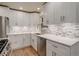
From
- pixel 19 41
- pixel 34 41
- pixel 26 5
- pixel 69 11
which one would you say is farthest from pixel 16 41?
pixel 69 11

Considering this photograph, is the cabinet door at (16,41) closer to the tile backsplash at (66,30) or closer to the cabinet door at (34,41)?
the cabinet door at (34,41)

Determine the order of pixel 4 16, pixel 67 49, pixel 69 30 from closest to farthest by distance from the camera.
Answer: pixel 67 49
pixel 69 30
pixel 4 16

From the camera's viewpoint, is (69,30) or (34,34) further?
(34,34)

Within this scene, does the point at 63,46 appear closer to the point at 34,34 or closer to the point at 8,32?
the point at 34,34

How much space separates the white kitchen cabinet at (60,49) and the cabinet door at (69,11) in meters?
0.42

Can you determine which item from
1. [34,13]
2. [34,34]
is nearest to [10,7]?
[34,13]

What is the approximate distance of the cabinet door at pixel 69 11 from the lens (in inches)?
52.1

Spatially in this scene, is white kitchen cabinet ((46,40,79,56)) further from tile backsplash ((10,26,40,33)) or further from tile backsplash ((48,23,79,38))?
tile backsplash ((10,26,40,33))

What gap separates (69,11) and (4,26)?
3.64 feet

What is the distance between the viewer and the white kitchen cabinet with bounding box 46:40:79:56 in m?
1.21

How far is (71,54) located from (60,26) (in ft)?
1.60

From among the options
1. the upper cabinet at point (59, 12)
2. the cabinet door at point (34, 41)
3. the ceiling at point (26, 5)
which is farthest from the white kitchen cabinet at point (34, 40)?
the ceiling at point (26, 5)

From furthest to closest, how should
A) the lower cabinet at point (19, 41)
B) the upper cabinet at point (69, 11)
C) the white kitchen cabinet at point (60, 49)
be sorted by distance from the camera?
1. the lower cabinet at point (19, 41)
2. the upper cabinet at point (69, 11)
3. the white kitchen cabinet at point (60, 49)

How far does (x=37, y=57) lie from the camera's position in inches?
54.2
